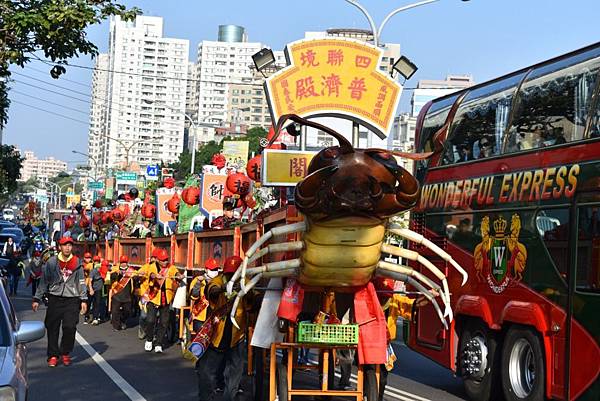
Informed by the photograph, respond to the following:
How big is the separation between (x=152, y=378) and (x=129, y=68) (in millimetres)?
164013

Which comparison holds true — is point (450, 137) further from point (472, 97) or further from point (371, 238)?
point (371, 238)

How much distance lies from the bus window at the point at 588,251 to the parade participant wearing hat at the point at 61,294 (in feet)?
24.5

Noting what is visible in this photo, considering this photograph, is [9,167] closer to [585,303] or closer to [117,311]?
[117,311]

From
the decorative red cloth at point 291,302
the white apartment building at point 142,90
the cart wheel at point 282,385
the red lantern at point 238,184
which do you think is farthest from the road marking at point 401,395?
the white apartment building at point 142,90

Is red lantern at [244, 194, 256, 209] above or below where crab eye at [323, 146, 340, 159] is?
below

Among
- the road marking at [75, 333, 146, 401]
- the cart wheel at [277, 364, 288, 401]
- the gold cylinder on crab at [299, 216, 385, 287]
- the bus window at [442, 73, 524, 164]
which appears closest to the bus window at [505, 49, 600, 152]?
the bus window at [442, 73, 524, 164]

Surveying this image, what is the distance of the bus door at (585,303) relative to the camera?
966 centimetres

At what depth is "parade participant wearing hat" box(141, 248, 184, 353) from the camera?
1720 centimetres

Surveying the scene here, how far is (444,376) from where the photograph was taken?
15.6 metres

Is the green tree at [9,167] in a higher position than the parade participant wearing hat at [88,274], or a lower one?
higher

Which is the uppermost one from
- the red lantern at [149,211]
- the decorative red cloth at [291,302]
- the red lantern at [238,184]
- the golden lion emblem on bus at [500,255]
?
the red lantern at [238,184]

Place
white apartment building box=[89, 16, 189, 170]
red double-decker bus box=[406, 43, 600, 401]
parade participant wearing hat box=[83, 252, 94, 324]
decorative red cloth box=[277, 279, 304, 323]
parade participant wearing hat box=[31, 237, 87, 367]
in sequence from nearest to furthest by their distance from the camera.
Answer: decorative red cloth box=[277, 279, 304, 323] < red double-decker bus box=[406, 43, 600, 401] < parade participant wearing hat box=[31, 237, 87, 367] < parade participant wearing hat box=[83, 252, 94, 324] < white apartment building box=[89, 16, 189, 170]

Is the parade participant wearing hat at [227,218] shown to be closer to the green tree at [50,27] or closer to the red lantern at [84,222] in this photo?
the green tree at [50,27]

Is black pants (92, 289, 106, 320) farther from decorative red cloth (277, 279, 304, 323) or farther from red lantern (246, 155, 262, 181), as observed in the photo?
decorative red cloth (277, 279, 304, 323)
